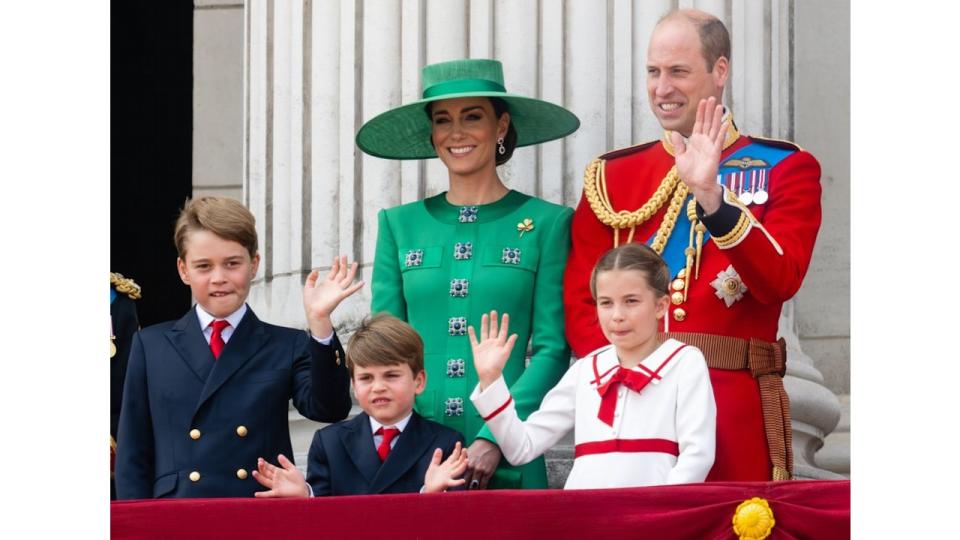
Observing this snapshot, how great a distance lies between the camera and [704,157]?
15.7 feet

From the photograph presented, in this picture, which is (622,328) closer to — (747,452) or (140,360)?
(747,452)

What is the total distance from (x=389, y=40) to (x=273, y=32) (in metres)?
0.49

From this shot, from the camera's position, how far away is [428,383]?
530cm

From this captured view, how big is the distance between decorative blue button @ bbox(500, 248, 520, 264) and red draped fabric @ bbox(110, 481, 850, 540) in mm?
1085

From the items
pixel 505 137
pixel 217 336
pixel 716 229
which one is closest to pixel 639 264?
pixel 716 229

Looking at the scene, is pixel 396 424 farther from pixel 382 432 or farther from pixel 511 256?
pixel 511 256

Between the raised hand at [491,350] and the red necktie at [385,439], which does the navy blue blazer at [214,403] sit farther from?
the raised hand at [491,350]

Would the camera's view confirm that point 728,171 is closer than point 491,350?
No

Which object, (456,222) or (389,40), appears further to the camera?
(389,40)

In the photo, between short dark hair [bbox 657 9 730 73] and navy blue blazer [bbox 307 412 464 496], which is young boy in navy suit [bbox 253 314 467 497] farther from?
short dark hair [bbox 657 9 730 73]

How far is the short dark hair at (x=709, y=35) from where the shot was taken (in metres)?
5.22

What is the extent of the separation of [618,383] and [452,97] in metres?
1.07

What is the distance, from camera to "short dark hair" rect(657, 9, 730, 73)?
5.22 meters

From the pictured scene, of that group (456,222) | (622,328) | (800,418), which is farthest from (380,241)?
(800,418)
